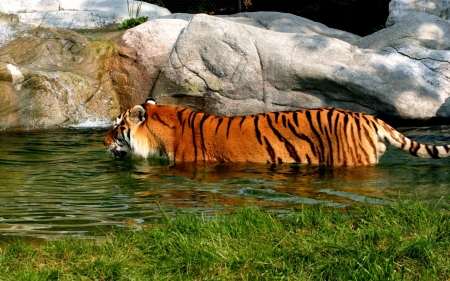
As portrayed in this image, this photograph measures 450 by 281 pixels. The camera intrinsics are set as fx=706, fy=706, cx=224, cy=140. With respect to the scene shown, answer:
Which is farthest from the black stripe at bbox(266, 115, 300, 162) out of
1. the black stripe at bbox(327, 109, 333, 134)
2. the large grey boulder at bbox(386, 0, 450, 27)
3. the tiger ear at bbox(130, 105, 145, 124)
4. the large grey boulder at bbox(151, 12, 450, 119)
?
the large grey boulder at bbox(386, 0, 450, 27)

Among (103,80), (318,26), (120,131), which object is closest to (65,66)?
(103,80)

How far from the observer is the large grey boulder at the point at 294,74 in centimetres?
988

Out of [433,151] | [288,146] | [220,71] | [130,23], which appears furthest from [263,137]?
[130,23]

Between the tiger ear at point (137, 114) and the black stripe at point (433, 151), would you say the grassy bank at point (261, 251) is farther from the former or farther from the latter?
the tiger ear at point (137, 114)

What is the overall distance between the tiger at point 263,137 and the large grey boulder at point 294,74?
2842 millimetres

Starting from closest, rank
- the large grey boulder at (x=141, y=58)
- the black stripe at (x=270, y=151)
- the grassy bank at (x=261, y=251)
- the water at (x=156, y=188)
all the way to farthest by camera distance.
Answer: the grassy bank at (x=261, y=251), the water at (x=156, y=188), the black stripe at (x=270, y=151), the large grey boulder at (x=141, y=58)

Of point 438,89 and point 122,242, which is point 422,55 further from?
point 122,242

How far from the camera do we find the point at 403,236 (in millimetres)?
3992

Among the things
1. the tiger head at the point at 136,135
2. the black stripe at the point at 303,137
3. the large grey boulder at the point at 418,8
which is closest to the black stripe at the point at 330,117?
the black stripe at the point at 303,137

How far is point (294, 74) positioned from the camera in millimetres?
10211

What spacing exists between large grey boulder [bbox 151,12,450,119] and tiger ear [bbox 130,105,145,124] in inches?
120

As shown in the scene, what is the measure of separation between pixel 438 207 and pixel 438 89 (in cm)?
543

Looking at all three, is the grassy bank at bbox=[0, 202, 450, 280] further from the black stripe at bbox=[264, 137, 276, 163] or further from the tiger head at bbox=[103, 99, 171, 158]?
the tiger head at bbox=[103, 99, 171, 158]

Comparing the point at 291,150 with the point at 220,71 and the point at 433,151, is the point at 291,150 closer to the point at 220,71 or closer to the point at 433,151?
the point at 433,151
